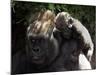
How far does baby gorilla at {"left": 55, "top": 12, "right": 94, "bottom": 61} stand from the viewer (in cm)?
189

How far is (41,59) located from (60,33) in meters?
0.33

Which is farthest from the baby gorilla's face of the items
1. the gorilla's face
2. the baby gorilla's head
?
the baby gorilla's head

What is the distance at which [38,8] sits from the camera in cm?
182

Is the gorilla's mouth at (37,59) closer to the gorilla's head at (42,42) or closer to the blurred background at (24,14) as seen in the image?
the gorilla's head at (42,42)

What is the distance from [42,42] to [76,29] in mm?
398

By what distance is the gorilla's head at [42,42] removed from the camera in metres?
1.79

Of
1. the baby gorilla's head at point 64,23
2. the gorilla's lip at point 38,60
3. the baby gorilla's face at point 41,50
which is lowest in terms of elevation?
the gorilla's lip at point 38,60

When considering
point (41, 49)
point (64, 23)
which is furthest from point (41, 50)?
point (64, 23)

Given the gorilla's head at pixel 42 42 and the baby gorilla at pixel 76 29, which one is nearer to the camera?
the gorilla's head at pixel 42 42

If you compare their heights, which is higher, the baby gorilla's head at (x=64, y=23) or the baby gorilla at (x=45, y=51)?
the baby gorilla's head at (x=64, y=23)

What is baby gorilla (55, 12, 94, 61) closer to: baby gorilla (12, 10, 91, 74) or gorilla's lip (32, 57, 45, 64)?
baby gorilla (12, 10, 91, 74)

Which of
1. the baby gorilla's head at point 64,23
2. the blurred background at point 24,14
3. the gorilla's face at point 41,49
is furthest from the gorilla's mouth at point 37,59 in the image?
the baby gorilla's head at point 64,23

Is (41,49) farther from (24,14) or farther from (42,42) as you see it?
(24,14)
